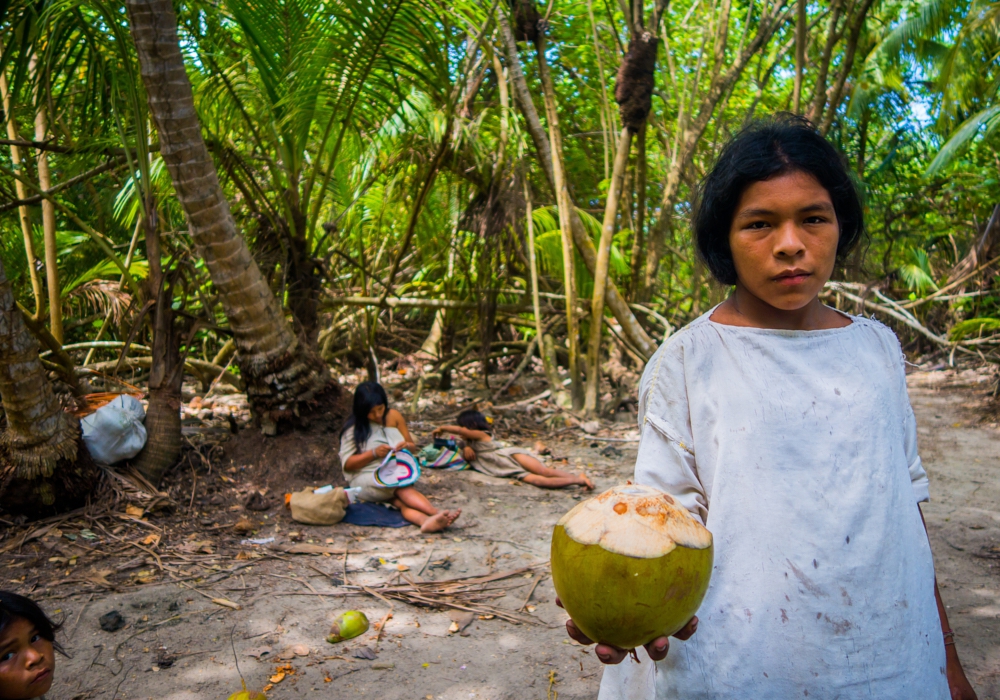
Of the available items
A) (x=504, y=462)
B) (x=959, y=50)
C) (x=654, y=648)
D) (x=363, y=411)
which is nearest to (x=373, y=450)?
(x=363, y=411)

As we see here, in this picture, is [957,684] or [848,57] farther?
[848,57]

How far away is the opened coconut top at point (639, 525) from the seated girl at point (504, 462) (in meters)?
3.06

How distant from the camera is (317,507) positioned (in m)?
3.36

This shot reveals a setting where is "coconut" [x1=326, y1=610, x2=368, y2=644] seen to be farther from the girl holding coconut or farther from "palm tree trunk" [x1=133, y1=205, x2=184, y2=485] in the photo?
"palm tree trunk" [x1=133, y1=205, x2=184, y2=485]

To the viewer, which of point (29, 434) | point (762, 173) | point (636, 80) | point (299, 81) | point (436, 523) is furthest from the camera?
point (636, 80)

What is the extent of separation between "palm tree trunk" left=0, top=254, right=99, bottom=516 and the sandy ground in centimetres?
69

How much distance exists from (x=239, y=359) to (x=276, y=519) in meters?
0.88

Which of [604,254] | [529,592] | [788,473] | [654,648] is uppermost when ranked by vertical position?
[604,254]

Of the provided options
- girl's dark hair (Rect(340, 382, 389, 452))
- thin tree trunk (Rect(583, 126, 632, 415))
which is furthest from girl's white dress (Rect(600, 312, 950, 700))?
thin tree trunk (Rect(583, 126, 632, 415))

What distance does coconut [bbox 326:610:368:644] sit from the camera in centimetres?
234

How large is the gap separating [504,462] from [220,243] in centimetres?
197

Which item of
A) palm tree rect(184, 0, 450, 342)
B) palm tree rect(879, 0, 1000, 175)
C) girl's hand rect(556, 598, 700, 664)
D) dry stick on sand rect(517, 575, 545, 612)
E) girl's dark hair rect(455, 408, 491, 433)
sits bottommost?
dry stick on sand rect(517, 575, 545, 612)

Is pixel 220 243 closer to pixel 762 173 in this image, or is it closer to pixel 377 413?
pixel 377 413

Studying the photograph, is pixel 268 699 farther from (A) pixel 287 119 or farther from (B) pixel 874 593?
(A) pixel 287 119
